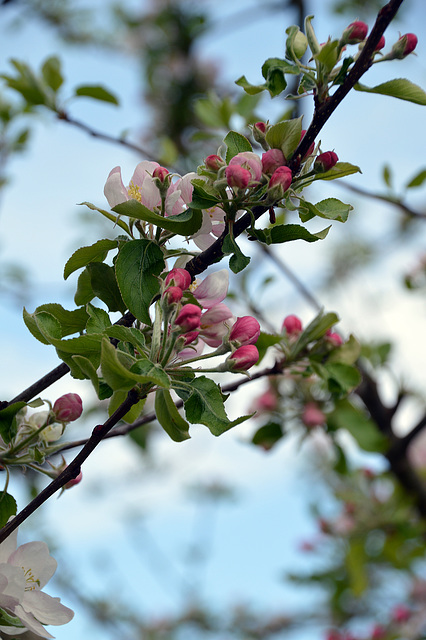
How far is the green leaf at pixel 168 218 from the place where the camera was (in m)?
0.45

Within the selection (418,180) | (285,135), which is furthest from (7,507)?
(418,180)

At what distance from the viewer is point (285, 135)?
1.58 ft

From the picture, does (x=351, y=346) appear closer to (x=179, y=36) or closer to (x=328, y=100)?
(x=328, y=100)

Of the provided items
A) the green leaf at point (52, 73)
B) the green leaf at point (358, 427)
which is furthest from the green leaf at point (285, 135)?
the green leaf at point (52, 73)

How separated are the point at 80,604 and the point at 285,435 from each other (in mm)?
1514

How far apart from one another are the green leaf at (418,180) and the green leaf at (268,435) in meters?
0.59

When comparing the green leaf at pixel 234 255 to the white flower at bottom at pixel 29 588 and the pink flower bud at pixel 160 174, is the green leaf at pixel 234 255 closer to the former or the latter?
the pink flower bud at pixel 160 174

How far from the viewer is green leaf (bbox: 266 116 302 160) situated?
18.6 inches

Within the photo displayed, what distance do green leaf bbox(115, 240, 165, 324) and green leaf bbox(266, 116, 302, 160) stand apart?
13 centimetres

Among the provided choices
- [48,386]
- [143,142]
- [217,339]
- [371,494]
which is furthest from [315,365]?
[143,142]

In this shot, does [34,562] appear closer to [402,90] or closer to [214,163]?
[214,163]

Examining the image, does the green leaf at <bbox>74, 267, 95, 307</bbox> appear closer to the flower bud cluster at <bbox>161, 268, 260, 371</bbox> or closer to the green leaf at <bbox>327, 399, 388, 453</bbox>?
the flower bud cluster at <bbox>161, 268, 260, 371</bbox>

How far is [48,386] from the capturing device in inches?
19.8

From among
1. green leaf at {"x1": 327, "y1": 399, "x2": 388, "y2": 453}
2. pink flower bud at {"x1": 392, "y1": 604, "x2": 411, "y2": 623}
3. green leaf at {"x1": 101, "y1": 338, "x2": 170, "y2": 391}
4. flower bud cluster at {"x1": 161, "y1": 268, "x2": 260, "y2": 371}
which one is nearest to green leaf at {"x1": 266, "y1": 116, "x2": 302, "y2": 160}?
flower bud cluster at {"x1": 161, "y1": 268, "x2": 260, "y2": 371}
